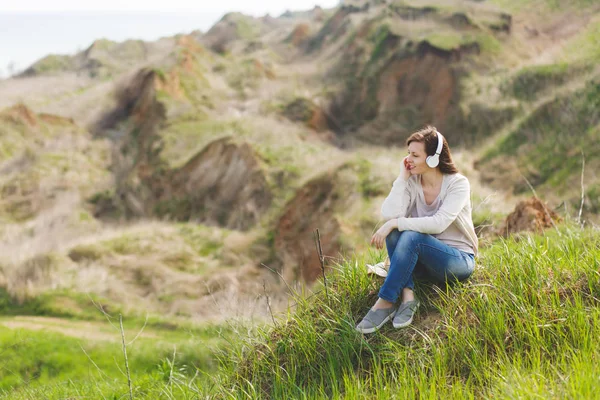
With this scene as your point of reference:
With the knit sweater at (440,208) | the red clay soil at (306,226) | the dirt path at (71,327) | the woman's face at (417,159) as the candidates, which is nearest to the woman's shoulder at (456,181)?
the knit sweater at (440,208)

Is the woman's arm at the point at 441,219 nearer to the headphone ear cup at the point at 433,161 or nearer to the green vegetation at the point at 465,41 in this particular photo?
the headphone ear cup at the point at 433,161

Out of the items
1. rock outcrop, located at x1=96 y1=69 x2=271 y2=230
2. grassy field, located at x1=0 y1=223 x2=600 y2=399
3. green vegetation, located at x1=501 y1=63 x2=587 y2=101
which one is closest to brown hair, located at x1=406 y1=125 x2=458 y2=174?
grassy field, located at x1=0 y1=223 x2=600 y2=399

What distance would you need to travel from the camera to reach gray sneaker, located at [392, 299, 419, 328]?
3518mm

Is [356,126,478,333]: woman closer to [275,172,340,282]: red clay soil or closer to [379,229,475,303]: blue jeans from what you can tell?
[379,229,475,303]: blue jeans

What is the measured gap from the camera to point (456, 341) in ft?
10.8

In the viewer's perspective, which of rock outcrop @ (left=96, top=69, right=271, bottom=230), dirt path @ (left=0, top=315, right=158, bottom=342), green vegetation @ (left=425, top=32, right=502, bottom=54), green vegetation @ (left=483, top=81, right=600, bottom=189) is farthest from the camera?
green vegetation @ (left=425, top=32, right=502, bottom=54)

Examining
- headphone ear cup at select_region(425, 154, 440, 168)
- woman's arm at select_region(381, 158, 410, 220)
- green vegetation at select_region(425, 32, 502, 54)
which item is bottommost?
woman's arm at select_region(381, 158, 410, 220)

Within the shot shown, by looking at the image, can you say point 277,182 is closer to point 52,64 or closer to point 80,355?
point 80,355

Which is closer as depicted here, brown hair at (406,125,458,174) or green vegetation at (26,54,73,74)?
brown hair at (406,125,458,174)

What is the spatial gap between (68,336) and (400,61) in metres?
24.4

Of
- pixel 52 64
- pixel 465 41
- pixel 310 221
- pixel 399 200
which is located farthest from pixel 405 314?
pixel 52 64

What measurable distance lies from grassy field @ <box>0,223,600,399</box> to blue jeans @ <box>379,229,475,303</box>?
0.45 feet

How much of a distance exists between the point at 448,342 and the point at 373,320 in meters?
0.51

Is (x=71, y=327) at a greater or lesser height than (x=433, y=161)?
lesser
